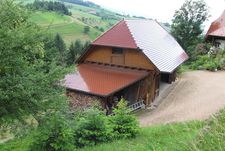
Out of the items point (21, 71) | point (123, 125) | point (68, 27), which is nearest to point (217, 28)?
point (123, 125)

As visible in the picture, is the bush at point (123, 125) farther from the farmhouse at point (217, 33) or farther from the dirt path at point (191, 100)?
the farmhouse at point (217, 33)

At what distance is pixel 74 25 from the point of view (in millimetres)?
80750

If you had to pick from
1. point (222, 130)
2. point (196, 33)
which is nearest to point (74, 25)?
point (196, 33)

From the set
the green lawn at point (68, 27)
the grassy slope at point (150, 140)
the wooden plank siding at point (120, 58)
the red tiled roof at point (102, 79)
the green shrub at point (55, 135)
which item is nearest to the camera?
the grassy slope at point (150, 140)

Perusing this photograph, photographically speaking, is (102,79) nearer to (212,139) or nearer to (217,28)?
(212,139)

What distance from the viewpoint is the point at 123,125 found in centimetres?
1401

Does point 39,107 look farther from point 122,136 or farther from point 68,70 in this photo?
point 122,136

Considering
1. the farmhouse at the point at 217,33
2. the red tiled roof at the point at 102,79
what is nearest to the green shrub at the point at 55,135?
the red tiled roof at the point at 102,79

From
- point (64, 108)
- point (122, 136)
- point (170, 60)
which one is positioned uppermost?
point (64, 108)

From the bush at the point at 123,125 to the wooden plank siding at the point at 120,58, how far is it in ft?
36.0

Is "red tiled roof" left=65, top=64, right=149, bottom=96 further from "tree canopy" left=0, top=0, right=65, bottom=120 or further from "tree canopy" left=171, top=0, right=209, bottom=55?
"tree canopy" left=171, top=0, right=209, bottom=55

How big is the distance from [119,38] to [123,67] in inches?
80.6

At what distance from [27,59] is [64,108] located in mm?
2090

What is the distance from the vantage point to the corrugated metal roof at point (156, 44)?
1003 inches
